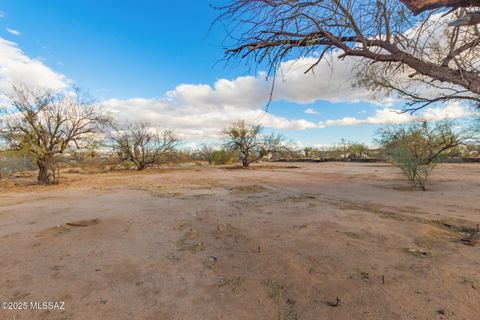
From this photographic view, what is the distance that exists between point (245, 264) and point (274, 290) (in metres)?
0.68

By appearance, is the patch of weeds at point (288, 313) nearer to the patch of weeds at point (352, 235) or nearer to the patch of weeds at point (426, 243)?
the patch of weeds at point (352, 235)

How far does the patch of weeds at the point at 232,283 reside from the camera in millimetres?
2545

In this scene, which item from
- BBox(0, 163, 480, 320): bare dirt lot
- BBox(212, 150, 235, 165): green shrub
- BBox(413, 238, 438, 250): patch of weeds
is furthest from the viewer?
BBox(212, 150, 235, 165): green shrub

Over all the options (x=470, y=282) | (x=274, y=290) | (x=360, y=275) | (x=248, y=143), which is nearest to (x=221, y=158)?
(x=248, y=143)

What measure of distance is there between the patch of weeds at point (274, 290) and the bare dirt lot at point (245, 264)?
11 millimetres

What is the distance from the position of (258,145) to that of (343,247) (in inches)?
959

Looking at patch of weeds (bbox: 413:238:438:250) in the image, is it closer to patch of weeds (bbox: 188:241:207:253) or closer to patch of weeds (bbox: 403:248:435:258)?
patch of weeds (bbox: 403:248:435:258)

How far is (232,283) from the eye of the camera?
265 centimetres

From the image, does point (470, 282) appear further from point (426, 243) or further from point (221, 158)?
point (221, 158)

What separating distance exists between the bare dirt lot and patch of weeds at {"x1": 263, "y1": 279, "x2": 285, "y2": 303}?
1cm

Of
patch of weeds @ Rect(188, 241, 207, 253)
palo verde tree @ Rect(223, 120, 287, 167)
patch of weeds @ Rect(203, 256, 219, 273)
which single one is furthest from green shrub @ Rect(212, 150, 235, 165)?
patch of weeds @ Rect(203, 256, 219, 273)

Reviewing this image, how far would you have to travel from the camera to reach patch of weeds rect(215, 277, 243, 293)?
2.54 metres

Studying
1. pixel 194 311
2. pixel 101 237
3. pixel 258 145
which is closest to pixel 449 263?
pixel 194 311

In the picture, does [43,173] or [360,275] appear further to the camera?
A: [43,173]
